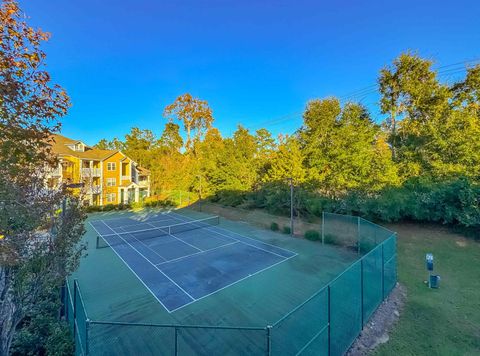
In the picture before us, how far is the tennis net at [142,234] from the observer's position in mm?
14570

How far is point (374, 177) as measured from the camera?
681 inches

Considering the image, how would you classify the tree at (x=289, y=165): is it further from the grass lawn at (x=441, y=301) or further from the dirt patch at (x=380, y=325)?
the dirt patch at (x=380, y=325)

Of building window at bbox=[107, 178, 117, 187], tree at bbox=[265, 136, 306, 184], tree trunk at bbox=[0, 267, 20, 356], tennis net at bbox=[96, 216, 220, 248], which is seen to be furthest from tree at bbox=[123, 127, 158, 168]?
tree trunk at bbox=[0, 267, 20, 356]

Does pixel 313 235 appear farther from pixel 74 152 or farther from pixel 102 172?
pixel 74 152

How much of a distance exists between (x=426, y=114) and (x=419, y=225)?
9.24 metres

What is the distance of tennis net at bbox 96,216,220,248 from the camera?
14.6 meters

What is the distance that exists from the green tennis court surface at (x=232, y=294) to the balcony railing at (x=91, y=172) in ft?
49.4

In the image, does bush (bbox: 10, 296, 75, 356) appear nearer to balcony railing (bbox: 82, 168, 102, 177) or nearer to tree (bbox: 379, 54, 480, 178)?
tree (bbox: 379, 54, 480, 178)

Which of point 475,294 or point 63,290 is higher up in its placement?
point 63,290

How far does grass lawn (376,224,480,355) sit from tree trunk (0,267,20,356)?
27.0 ft

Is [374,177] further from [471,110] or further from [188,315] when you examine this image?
[188,315]

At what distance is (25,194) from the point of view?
3.59 m

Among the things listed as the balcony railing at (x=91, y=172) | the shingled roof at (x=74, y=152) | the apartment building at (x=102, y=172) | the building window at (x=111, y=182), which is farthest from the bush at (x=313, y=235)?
the building window at (x=111, y=182)

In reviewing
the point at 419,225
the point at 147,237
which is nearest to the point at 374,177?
the point at 419,225
